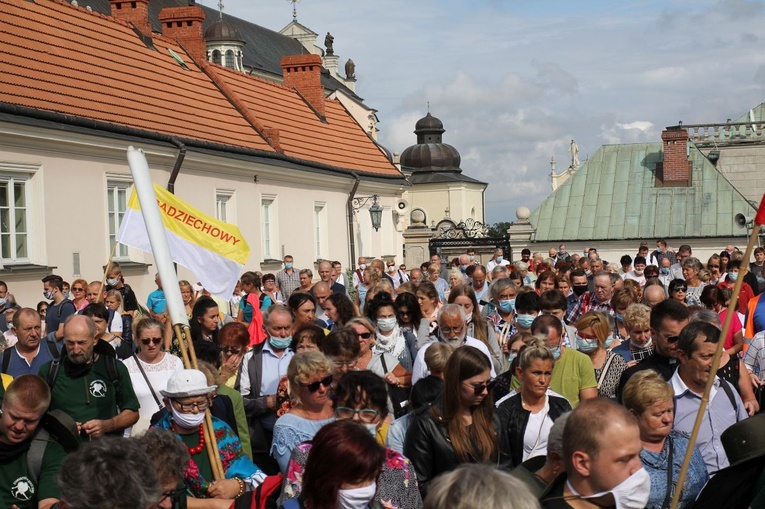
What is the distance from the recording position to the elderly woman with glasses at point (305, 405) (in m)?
6.88

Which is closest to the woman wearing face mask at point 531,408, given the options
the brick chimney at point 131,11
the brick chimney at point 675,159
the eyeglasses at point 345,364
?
the eyeglasses at point 345,364

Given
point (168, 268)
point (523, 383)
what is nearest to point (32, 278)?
point (168, 268)

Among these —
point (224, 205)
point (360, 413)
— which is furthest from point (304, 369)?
point (224, 205)

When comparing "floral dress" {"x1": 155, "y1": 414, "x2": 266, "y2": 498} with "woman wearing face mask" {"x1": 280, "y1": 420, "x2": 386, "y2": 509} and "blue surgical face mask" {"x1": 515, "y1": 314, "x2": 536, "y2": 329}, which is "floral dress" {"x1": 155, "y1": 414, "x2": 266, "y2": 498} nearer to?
"woman wearing face mask" {"x1": 280, "y1": 420, "x2": 386, "y2": 509}

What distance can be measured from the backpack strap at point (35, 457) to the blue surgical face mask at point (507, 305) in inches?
266

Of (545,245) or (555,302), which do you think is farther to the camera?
(545,245)

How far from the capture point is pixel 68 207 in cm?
2147

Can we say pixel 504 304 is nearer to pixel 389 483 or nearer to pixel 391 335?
pixel 391 335

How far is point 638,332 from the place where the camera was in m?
9.76

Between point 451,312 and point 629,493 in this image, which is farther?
point 451,312

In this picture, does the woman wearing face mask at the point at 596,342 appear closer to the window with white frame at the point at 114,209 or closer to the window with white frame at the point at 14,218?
the window with white frame at the point at 14,218

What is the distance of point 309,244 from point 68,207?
40.1ft

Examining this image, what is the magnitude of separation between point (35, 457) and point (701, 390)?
3.83 meters

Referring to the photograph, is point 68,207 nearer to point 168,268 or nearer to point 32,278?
point 32,278
